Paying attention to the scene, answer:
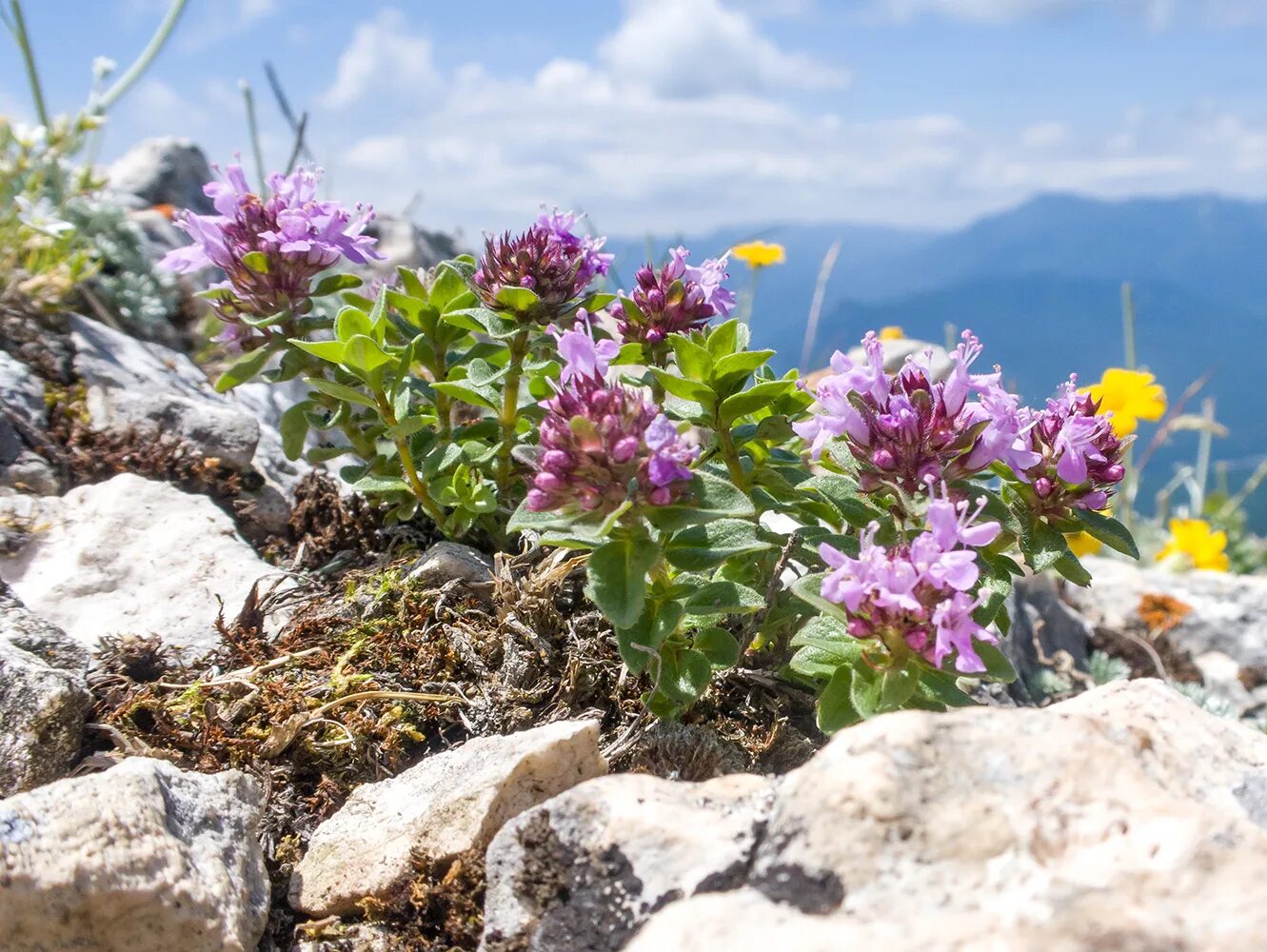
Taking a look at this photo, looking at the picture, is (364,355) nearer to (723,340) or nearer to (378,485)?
(378,485)

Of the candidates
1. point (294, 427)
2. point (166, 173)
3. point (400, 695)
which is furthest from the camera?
point (166, 173)

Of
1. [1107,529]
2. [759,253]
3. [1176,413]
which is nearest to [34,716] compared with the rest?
[1107,529]

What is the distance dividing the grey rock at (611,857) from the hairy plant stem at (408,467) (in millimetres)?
1689

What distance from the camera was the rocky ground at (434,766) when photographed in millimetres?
1769

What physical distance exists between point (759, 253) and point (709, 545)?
6.46 meters

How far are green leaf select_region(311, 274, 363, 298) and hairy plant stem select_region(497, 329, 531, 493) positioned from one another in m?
0.68

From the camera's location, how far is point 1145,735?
2.17m

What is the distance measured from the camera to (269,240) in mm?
3500

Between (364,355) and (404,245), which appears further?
(404,245)

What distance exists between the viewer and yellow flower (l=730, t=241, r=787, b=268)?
864cm

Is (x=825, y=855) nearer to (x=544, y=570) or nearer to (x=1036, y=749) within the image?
(x=1036, y=749)

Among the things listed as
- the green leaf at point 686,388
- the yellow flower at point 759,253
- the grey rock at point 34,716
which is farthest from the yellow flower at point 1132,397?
the grey rock at point 34,716

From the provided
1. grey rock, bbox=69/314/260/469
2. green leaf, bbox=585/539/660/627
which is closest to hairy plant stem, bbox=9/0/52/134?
grey rock, bbox=69/314/260/469

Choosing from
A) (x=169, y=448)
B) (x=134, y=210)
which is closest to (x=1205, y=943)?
(x=169, y=448)
